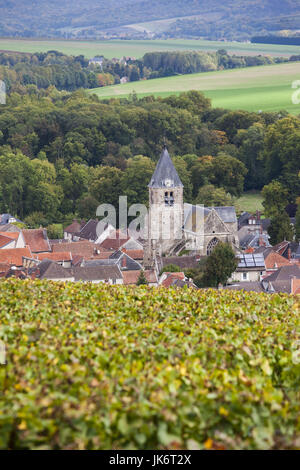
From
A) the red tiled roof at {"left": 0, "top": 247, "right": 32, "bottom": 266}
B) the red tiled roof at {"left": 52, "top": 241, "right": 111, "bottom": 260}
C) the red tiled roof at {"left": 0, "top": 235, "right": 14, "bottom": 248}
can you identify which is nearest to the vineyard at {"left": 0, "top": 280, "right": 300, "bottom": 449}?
the red tiled roof at {"left": 0, "top": 247, "right": 32, "bottom": 266}

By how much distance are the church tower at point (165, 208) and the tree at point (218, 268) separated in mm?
12803

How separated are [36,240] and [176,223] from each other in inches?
426

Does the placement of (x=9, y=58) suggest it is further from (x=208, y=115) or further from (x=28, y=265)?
(x=28, y=265)

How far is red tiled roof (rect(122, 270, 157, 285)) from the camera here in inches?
1983

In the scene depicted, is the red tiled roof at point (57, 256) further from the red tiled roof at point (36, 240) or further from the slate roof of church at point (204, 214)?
the slate roof of church at point (204, 214)

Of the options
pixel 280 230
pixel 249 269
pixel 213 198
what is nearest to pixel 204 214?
pixel 280 230

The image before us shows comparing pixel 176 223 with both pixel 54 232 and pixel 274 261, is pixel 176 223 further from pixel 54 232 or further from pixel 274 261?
pixel 54 232

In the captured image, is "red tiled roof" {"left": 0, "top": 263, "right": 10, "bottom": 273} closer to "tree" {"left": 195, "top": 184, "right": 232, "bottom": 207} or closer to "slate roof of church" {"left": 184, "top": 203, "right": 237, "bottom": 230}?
"slate roof of church" {"left": 184, "top": 203, "right": 237, "bottom": 230}

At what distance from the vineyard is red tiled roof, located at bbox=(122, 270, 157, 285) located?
30.9 m

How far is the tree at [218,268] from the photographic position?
4922 cm

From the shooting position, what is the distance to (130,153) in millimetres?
100625

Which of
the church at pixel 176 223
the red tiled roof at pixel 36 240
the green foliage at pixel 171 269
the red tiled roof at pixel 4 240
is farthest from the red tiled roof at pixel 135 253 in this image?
the red tiled roof at pixel 4 240
